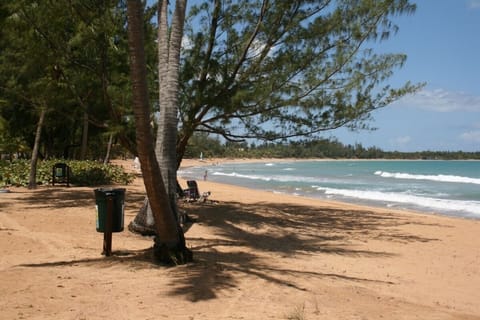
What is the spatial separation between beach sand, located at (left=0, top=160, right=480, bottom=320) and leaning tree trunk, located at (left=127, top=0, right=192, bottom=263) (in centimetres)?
27

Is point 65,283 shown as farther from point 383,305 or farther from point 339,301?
point 383,305

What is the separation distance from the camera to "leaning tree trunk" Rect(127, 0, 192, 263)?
5340 millimetres

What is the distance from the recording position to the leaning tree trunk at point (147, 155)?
534 cm

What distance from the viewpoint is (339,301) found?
5309 millimetres

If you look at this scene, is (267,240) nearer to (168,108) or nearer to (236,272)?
(168,108)

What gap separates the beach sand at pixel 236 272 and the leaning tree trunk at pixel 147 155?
270 millimetres

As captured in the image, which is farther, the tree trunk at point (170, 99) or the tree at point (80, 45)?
the tree at point (80, 45)

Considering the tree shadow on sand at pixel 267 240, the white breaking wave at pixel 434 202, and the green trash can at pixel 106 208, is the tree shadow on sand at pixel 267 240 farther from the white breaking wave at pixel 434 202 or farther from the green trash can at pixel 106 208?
the white breaking wave at pixel 434 202

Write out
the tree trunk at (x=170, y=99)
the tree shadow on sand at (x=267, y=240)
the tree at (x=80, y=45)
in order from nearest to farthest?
the tree shadow on sand at (x=267, y=240)
the tree trunk at (x=170, y=99)
the tree at (x=80, y=45)

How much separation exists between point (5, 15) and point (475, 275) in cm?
949

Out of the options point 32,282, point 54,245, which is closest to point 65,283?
point 32,282

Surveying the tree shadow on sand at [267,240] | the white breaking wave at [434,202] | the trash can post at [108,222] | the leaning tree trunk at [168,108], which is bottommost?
the white breaking wave at [434,202]

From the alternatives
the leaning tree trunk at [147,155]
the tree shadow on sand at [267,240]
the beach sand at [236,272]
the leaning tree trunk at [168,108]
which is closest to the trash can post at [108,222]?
the beach sand at [236,272]

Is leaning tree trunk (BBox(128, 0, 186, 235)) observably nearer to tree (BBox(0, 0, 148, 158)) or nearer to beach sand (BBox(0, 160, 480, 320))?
beach sand (BBox(0, 160, 480, 320))
